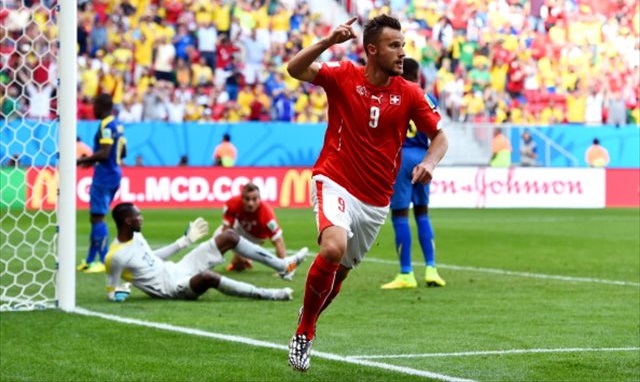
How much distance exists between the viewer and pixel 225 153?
31891mm

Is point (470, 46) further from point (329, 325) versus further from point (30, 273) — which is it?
point (329, 325)

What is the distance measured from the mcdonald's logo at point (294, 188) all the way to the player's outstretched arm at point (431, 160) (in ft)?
72.1

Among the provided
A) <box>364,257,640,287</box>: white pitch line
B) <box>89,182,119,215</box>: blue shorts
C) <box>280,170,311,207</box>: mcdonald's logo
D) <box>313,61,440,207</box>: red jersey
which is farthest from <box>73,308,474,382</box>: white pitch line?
<box>280,170,311,207</box>: mcdonald's logo

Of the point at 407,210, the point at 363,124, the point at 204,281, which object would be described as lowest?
the point at 204,281

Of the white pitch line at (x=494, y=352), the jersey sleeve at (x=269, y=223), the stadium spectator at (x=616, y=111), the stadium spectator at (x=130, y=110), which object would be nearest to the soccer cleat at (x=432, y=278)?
the jersey sleeve at (x=269, y=223)

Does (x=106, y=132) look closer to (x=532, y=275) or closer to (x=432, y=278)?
(x=432, y=278)

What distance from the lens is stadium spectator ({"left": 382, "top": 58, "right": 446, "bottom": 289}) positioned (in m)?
14.0

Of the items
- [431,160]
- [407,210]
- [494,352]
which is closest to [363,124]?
[431,160]

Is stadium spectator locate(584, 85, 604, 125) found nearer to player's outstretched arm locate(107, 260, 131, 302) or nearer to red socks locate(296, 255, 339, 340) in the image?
player's outstretched arm locate(107, 260, 131, 302)

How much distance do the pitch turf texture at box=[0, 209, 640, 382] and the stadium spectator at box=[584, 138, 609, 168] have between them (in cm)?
1732

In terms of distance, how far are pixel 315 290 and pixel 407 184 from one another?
5786 mm

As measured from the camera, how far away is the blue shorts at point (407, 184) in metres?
13.9

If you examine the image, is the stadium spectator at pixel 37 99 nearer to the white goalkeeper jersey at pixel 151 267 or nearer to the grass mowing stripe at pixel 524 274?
the grass mowing stripe at pixel 524 274

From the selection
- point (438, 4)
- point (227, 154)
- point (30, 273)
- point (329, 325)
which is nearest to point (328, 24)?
point (438, 4)
